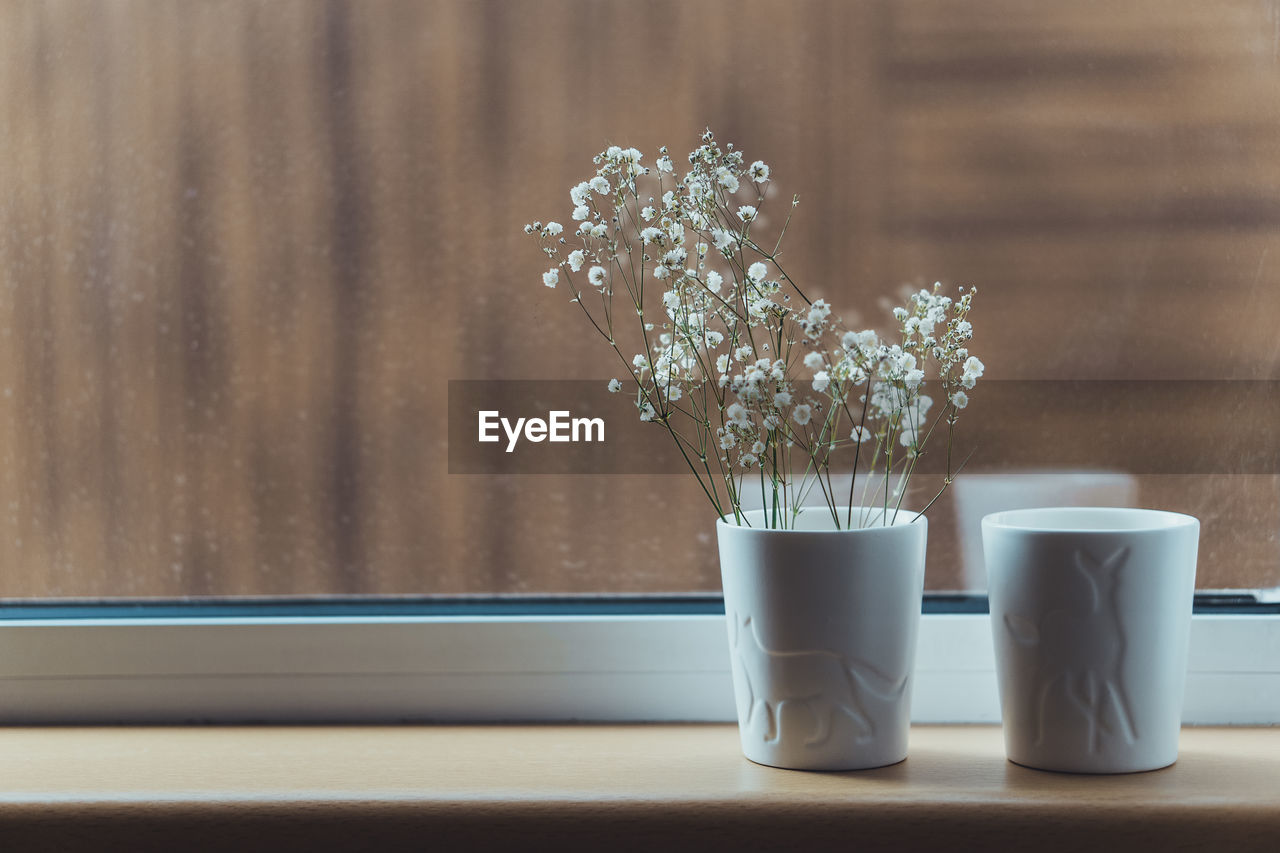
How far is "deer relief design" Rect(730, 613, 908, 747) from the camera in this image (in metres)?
0.70

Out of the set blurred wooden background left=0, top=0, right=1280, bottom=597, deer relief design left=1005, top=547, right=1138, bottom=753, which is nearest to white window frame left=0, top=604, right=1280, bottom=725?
blurred wooden background left=0, top=0, right=1280, bottom=597

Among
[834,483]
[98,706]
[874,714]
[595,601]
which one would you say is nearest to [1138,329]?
[834,483]

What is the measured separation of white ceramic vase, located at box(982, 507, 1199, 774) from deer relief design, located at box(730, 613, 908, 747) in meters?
0.09

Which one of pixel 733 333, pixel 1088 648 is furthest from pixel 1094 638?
pixel 733 333

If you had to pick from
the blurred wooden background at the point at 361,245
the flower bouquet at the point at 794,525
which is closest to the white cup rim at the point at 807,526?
the flower bouquet at the point at 794,525

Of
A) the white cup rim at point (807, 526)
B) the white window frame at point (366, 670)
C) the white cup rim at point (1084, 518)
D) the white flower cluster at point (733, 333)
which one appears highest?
the white flower cluster at point (733, 333)

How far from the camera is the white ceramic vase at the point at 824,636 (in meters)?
0.68

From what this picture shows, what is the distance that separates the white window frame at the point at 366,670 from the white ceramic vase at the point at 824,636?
5.1 inches

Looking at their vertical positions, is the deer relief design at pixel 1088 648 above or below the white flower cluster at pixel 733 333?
below

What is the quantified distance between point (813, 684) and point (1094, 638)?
0.18 meters
